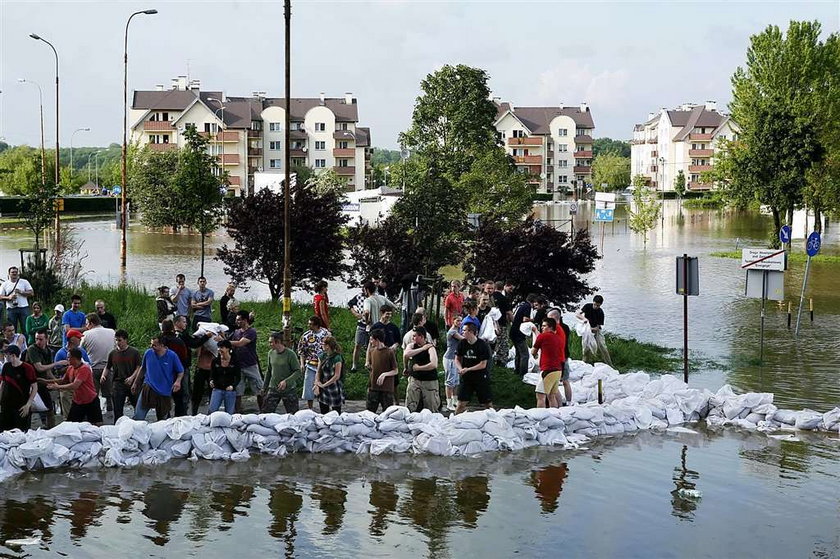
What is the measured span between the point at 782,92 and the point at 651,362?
4099cm

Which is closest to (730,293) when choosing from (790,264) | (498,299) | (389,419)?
(790,264)

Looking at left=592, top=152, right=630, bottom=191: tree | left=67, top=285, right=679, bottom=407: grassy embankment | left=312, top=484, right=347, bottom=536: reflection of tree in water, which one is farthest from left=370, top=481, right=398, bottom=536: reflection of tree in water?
left=592, top=152, right=630, bottom=191: tree

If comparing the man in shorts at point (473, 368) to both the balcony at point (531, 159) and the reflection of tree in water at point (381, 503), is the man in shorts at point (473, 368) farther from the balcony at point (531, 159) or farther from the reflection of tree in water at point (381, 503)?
the balcony at point (531, 159)

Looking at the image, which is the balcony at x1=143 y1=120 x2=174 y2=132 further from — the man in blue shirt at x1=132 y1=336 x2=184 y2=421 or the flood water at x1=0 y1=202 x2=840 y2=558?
the flood water at x1=0 y1=202 x2=840 y2=558

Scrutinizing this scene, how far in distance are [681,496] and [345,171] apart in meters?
113

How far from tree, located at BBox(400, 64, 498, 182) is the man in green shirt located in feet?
156

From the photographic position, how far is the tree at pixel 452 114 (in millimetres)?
62844

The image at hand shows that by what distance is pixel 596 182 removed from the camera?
161 m

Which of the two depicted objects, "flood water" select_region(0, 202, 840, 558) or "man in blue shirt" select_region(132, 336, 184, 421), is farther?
"man in blue shirt" select_region(132, 336, 184, 421)

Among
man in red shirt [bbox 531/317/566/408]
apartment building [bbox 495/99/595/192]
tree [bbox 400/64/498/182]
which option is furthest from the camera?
apartment building [bbox 495/99/595/192]

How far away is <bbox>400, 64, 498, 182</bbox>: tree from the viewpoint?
6284 cm

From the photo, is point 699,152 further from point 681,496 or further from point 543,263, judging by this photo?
point 681,496

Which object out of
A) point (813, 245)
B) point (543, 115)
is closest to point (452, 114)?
point (813, 245)

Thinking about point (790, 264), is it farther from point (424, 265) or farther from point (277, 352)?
point (277, 352)
